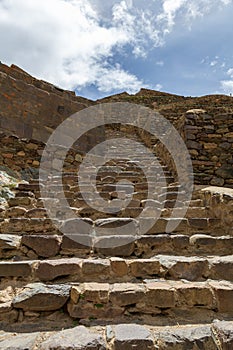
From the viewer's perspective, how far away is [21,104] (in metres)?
6.93

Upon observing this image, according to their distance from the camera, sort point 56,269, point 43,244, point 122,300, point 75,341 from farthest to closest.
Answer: point 43,244 < point 56,269 < point 122,300 < point 75,341

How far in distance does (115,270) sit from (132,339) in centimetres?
59

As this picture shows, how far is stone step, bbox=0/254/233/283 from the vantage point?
183 centimetres

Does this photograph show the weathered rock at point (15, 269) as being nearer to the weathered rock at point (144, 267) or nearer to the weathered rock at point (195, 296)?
the weathered rock at point (144, 267)

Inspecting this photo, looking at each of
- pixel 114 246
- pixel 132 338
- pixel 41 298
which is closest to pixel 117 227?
pixel 114 246

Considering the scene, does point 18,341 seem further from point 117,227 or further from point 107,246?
point 117,227

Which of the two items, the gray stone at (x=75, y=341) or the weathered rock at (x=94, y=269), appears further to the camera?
the weathered rock at (x=94, y=269)

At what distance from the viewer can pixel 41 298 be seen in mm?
1606

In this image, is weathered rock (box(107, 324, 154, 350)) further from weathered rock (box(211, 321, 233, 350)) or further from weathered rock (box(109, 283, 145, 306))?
weathered rock (box(211, 321, 233, 350))

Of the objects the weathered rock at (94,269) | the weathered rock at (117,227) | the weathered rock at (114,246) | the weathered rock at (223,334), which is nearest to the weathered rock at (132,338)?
the weathered rock at (223,334)

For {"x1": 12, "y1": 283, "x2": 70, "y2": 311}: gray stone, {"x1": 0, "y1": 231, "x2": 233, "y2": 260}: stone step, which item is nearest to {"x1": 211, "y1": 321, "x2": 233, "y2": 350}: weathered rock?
{"x1": 0, "y1": 231, "x2": 233, "y2": 260}: stone step

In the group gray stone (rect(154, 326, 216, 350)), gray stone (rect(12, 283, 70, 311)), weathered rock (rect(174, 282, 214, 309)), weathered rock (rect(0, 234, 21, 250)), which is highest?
weathered rock (rect(0, 234, 21, 250))

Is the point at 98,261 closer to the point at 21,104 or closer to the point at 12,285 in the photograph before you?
the point at 12,285

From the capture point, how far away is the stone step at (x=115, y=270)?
6.00 ft
